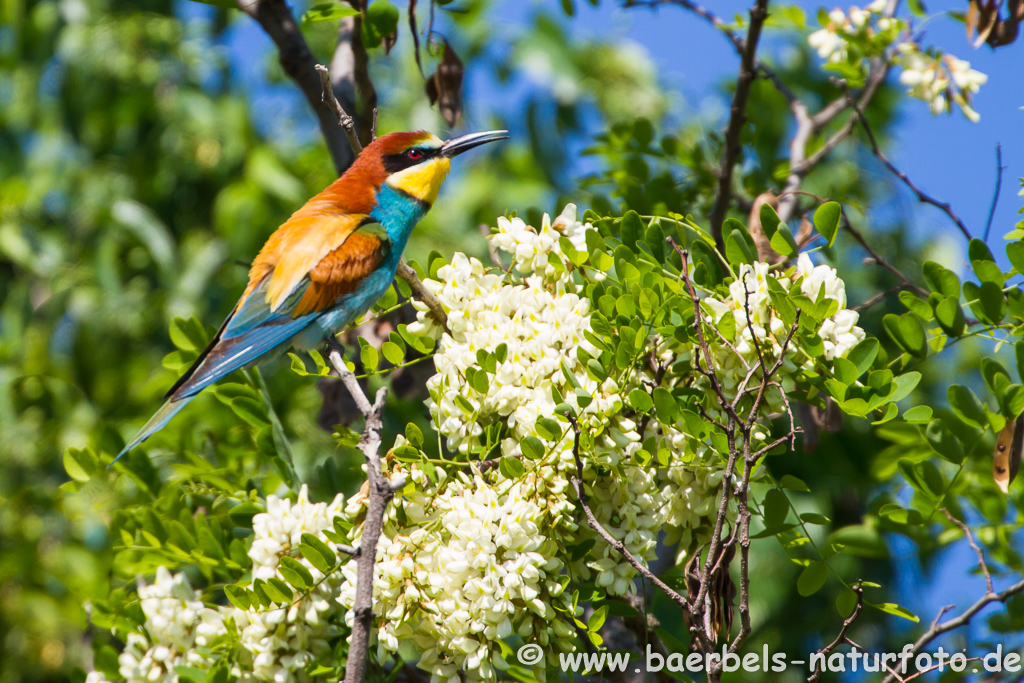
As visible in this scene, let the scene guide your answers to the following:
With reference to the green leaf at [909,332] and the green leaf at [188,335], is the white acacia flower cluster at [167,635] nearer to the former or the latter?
the green leaf at [188,335]

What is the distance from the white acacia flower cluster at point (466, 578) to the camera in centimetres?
121

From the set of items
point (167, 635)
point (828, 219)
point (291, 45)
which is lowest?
point (167, 635)

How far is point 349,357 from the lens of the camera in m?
2.13

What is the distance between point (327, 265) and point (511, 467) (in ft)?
3.11

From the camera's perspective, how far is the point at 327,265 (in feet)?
6.68

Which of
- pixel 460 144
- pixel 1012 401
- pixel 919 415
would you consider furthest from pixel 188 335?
pixel 1012 401

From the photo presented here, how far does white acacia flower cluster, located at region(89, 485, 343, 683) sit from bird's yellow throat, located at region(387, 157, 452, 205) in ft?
3.13

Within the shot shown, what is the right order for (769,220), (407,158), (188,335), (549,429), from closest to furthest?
(549,429)
(769,220)
(188,335)
(407,158)

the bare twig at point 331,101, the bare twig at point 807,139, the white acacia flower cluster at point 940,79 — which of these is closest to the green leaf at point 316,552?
the bare twig at point 331,101

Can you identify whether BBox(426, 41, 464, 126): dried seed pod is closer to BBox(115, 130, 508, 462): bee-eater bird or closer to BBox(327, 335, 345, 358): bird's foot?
BBox(115, 130, 508, 462): bee-eater bird

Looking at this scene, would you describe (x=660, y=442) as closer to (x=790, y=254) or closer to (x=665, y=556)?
(x=790, y=254)

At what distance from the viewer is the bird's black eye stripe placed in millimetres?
2229

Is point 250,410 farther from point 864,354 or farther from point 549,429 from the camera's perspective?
point 864,354

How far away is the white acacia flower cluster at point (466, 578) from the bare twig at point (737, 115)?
101 centimetres
